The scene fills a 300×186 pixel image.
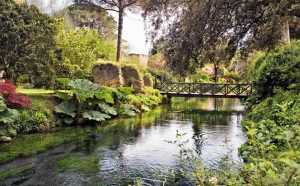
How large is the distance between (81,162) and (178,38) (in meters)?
4.72

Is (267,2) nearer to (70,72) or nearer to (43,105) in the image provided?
(43,105)

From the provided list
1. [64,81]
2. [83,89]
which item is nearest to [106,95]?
[83,89]

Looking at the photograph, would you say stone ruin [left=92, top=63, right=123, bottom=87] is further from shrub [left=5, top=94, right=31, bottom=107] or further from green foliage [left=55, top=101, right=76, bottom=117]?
shrub [left=5, top=94, right=31, bottom=107]

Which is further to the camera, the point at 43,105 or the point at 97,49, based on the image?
the point at 97,49

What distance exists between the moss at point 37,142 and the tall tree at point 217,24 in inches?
186

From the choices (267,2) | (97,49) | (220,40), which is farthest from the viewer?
(97,49)

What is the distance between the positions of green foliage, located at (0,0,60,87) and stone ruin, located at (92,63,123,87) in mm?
5065

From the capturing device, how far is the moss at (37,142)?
9.95 m

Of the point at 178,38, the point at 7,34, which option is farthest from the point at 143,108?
the point at 178,38

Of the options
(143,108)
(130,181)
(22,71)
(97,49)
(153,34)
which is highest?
(97,49)

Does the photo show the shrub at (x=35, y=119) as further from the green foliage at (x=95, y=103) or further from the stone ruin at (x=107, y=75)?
the stone ruin at (x=107, y=75)

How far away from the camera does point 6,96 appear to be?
12836 millimetres

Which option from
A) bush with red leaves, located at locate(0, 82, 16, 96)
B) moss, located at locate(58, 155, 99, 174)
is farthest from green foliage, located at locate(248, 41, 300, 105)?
bush with red leaves, located at locate(0, 82, 16, 96)

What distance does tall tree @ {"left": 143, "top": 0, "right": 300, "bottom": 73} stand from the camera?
357 inches
